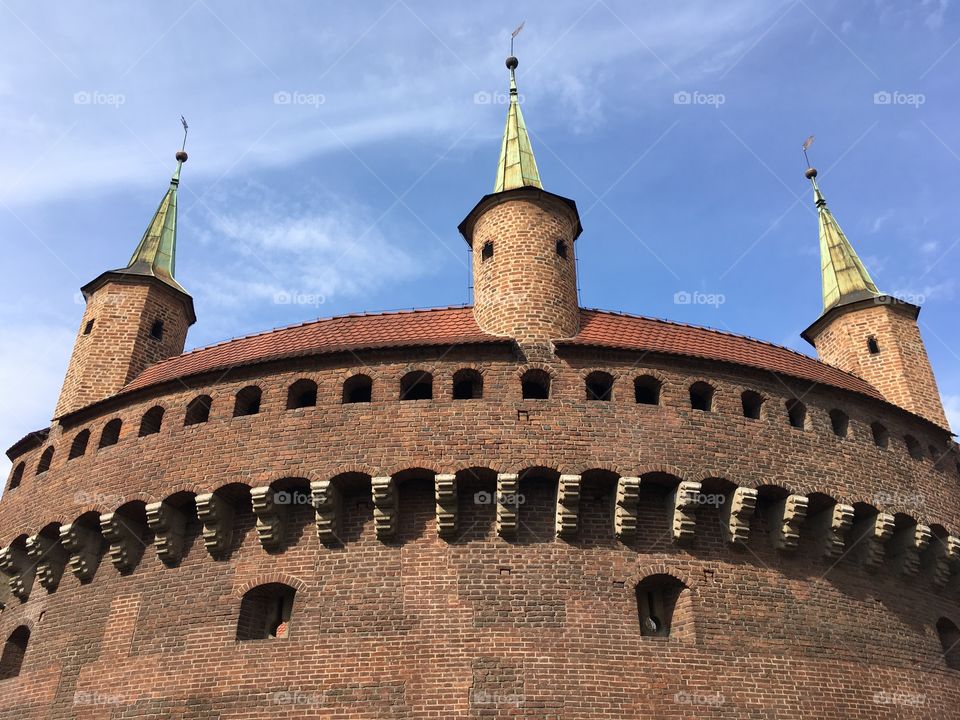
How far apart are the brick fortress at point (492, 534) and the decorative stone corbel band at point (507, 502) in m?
0.06

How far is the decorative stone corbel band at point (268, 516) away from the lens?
14.7m

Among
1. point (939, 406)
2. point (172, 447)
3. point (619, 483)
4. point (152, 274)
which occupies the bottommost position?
point (619, 483)

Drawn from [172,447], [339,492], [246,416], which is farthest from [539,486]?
[172,447]

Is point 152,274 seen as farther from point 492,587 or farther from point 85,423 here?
point 492,587

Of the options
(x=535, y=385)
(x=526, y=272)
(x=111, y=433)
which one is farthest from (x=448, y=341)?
(x=111, y=433)

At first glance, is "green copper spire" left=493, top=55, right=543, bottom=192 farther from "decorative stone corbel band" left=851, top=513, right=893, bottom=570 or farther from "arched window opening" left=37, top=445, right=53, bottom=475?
"arched window opening" left=37, top=445, right=53, bottom=475

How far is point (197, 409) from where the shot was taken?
55.3ft

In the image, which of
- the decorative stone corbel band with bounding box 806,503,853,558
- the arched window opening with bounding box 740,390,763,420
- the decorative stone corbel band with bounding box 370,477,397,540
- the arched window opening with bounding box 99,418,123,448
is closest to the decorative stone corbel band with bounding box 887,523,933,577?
the decorative stone corbel band with bounding box 806,503,853,558

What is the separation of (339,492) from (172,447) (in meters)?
3.64

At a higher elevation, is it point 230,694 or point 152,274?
point 152,274

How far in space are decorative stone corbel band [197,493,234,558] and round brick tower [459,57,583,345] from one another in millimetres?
6167

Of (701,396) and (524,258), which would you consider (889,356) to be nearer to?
(701,396)

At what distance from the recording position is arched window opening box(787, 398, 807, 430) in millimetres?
16766

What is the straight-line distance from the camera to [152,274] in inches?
848
